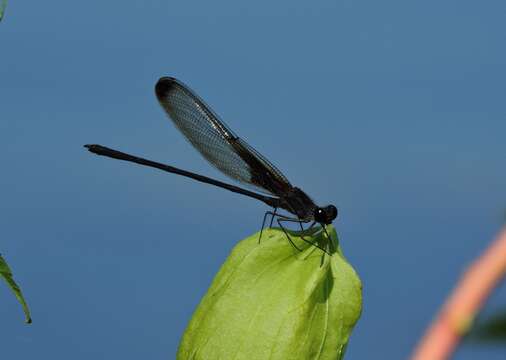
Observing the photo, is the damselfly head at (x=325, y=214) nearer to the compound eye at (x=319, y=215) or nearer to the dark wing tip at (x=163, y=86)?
the compound eye at (x=319, y=215)

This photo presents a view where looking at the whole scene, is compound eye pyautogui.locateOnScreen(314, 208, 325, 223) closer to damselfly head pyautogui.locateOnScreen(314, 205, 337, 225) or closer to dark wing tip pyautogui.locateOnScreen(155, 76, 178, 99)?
damselfly head pyautogui.locateOnScreen(314, 205, 337, 225)

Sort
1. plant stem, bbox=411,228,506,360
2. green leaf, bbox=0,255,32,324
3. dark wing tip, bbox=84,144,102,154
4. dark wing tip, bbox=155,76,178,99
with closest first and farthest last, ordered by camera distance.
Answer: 1. plant stem, bbox=411,228,506,360
2. green leaf, bbox=0,255,32,324
3. dark wing tip, bbox=84,144,102,154
4. dark wing tip, bbox=155,76,178,99

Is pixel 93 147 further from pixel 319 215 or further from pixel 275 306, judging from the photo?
pixel 275 306

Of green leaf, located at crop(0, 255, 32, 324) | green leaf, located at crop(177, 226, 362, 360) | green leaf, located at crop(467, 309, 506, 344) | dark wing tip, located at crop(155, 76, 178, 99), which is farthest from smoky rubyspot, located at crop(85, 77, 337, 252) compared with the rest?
green leaf, located at crop(467, 309, 506, 344)

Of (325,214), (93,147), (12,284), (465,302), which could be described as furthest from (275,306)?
(93,147)

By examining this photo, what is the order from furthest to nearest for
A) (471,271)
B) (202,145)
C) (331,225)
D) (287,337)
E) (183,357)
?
(202,145) → (331,225) → (183,357) → (287,337) → (471,271)

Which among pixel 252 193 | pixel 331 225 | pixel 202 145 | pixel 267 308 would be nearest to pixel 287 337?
pixel 267 308

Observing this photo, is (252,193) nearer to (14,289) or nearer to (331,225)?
(331,225)
